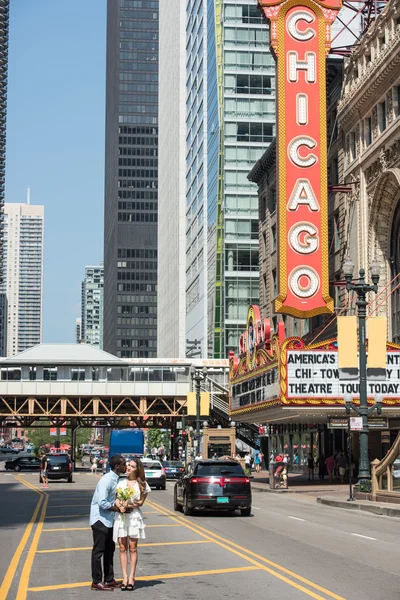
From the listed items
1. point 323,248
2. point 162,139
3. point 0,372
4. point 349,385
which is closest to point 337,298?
point 323,248

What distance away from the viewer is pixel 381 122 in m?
48.5

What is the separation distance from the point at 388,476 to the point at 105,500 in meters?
19.4

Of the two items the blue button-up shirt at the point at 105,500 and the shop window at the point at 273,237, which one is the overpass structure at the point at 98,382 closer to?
the shop window at the point at 273,237

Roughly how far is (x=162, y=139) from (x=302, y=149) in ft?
432

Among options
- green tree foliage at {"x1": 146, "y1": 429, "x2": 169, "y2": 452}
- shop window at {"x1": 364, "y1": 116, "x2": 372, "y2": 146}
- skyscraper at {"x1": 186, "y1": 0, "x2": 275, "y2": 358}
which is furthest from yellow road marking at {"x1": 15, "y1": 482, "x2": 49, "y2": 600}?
green tree foliage at {"x1": 146, "y1": 429, "x2": 169, "y2": 452}

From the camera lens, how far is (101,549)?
12773 mm

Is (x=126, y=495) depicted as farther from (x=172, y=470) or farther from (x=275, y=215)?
(x=275, y=215)

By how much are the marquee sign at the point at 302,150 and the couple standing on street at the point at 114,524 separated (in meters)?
36.6

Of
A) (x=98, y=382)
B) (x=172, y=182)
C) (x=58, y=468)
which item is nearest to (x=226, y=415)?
(x=98, y=382)

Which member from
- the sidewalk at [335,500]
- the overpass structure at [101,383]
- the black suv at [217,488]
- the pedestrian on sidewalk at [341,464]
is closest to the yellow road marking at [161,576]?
the black suv at [217,488]

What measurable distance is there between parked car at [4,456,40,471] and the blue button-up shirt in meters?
80.1

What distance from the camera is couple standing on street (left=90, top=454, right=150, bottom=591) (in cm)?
1269

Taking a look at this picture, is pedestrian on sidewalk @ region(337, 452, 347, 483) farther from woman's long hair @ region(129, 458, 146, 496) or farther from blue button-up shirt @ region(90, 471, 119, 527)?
blue button-up shirt @ region(90, 471, 119, 527)

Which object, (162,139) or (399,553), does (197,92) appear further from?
(399,553)
